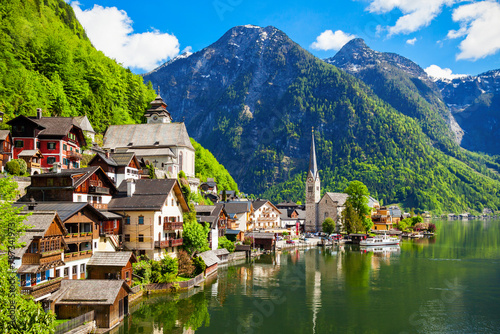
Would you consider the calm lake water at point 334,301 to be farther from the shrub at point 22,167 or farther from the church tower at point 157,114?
the church tower at point 157,114

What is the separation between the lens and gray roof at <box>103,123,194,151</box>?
91062 mm

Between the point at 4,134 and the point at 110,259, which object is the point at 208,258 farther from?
the point at 4,134

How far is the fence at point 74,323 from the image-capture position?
29.9 m

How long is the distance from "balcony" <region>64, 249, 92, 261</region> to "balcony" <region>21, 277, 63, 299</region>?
9.23 ft

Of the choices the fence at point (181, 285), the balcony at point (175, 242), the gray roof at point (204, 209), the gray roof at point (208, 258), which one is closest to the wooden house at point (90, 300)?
the fence at point (181, 285)

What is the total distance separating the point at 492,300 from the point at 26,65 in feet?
269

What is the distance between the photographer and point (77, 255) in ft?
130

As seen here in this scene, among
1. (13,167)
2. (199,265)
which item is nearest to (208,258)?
(199,265)

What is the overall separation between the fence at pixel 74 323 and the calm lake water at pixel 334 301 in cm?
325

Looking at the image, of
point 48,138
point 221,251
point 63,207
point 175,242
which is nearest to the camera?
point 63,207

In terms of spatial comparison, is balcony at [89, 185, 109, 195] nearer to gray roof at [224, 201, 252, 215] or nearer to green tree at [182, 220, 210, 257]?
green tree at [182, 220, 210, 257]

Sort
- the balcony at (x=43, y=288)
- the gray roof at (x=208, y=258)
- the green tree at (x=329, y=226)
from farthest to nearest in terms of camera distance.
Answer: the green tree at (x=329, y=226)
the gray roof at (x=208, y=258)
the balcony at (x=43, y=288)

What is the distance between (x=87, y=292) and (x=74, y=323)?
12.1ft

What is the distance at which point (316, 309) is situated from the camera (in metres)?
44.6
